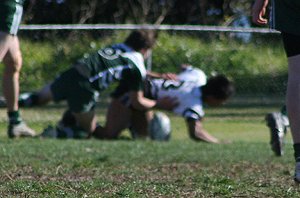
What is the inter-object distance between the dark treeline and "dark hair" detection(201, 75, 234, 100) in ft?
39.9

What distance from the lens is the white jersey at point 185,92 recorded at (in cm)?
1013

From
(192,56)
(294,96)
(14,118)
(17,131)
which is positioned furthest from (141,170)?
(192,56)

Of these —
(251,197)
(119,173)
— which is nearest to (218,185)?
(251,197)

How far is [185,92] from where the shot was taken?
10305 millimetres

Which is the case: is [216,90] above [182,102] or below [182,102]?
above

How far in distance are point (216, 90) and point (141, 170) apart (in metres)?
4.06

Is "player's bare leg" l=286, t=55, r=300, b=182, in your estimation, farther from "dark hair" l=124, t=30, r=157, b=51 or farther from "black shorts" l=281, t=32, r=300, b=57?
"dark hair" l=124, t=30, r=157, b=51

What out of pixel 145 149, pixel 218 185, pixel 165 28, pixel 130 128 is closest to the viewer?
pixel 218 185

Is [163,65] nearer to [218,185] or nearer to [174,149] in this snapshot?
[174,149]

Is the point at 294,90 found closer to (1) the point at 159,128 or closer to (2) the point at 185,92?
(2) the point at 185,92

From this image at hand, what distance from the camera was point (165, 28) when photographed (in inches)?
461

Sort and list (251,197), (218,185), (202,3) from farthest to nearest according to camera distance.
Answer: (202,3)
(218,185)
(251,197)

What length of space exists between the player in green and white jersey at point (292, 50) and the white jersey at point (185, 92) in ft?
16.3

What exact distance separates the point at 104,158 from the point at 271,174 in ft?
4.91
